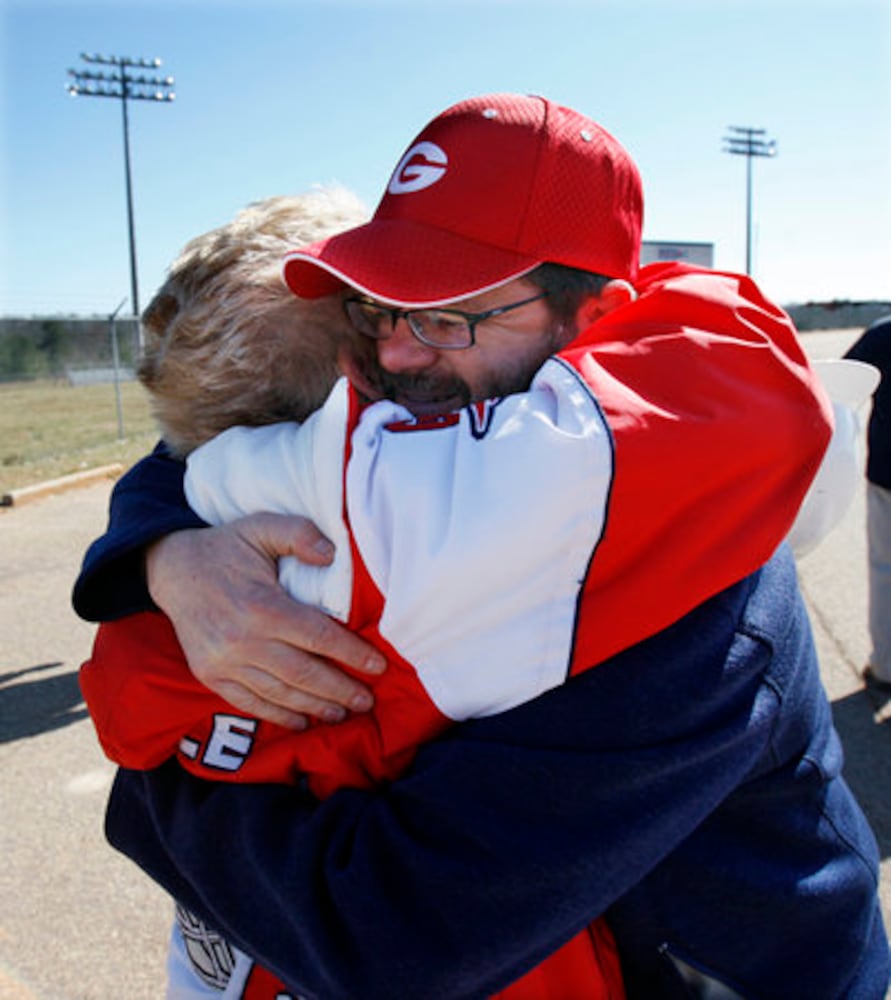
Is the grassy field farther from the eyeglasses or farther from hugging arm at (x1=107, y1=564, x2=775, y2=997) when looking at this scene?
hugging arm at (x1=107, y1=564, x2=775, y2=997)

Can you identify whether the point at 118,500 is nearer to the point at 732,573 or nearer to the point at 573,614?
the point at 573,614

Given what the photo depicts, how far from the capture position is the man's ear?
153 centimetres

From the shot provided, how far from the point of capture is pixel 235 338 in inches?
53.4

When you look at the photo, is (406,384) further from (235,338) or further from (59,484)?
(59,484)

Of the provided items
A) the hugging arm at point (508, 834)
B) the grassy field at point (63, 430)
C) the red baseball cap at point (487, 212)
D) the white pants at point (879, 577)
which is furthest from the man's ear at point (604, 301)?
the grassy field at point (63, 430)

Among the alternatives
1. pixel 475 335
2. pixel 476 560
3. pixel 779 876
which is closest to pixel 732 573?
pixel 476 560

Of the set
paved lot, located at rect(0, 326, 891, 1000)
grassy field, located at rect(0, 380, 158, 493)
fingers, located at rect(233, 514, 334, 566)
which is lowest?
grassy field, located at rect(0, 380, 158, 493)

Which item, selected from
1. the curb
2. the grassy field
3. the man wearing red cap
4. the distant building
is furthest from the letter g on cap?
the distant building

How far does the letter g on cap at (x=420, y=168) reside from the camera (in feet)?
5.02

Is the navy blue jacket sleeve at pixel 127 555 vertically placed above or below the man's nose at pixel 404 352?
below

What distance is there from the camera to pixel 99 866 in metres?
3.31

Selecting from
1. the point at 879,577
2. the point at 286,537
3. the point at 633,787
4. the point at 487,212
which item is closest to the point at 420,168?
the point at 487,212

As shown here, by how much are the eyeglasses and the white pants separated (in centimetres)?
401

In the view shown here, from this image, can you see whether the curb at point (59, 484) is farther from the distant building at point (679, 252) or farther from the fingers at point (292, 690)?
the fingers at point (292, 690)
